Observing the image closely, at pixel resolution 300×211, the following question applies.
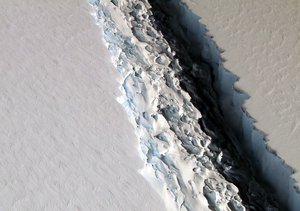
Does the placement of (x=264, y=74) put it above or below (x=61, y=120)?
above

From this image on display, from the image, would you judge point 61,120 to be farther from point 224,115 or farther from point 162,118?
point 224,115

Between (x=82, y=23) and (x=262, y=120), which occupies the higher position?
(x=262, y=120)

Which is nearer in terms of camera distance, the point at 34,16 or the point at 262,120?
the point at 262,120

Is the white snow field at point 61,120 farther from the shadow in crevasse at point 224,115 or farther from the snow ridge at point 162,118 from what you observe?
the shadow in crevasse at point 224,115

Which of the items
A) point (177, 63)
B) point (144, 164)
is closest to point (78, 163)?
point (144, 164)

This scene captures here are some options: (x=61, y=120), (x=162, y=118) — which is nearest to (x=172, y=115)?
(x=162, y=118)

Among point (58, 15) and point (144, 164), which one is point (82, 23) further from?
point (144, 164)
